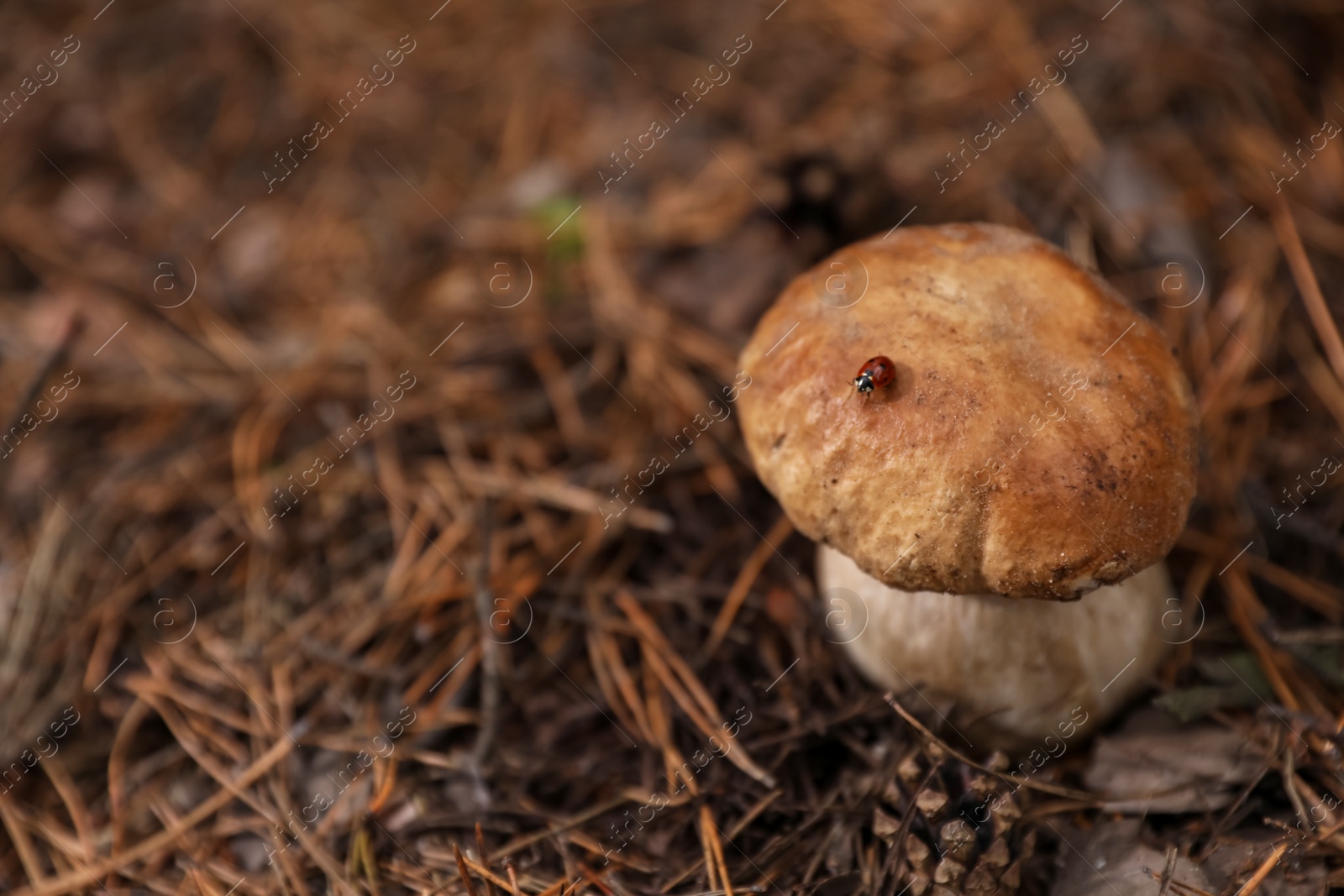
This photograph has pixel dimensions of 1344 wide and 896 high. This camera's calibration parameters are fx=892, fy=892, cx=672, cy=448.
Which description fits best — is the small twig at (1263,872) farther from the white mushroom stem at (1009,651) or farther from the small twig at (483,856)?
the small twig at (483,856)

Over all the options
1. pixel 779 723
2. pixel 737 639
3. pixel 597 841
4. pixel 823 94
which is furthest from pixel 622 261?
pixel 597 841

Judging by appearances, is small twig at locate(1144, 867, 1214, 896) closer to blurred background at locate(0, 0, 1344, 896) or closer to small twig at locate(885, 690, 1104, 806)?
blurred background at locate(0, 0, 1344, 896)

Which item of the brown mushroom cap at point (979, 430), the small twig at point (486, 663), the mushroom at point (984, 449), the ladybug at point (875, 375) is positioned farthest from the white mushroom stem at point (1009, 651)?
the small twig at point (486, 663)

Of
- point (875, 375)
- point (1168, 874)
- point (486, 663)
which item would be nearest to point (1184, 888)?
point (1168, 874)

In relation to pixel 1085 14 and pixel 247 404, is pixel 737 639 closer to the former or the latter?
pixel 247 404

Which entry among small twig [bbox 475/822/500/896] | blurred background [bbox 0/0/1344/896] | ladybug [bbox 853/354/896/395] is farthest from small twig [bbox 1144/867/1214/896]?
small twig [bbox 475/822/500/896]

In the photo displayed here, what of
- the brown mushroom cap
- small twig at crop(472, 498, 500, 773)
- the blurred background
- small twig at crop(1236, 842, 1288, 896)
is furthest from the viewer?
small twig at crop(472, 498, 500, 773)

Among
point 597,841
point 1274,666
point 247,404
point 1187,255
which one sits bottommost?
point 1274,666

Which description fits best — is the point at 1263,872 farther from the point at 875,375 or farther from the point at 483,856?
the point at 483,856

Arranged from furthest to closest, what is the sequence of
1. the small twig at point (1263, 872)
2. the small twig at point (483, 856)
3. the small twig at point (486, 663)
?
the small twig at point (486, 663)
the small twig at point (483, 856)
the small twig at point (1263, 872)
